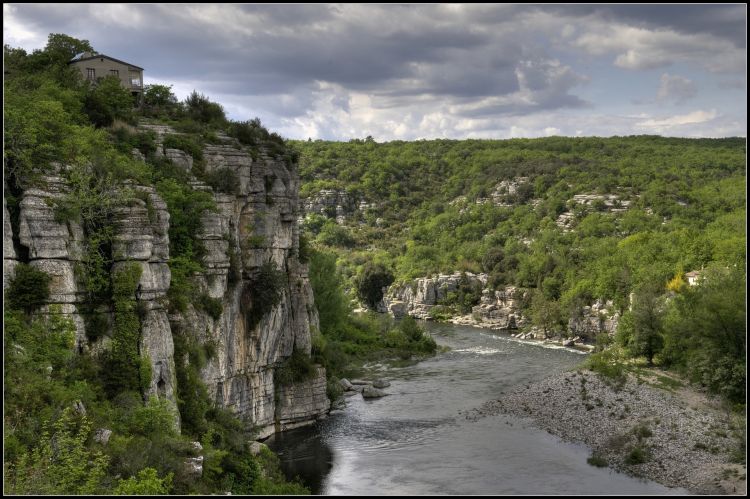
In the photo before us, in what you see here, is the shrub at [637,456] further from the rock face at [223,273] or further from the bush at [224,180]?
the bush at [224,180]

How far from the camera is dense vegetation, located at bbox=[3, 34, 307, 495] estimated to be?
19.4m

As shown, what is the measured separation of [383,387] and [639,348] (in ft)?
65.3

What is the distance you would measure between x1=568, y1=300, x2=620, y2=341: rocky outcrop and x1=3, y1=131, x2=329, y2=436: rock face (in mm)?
37819

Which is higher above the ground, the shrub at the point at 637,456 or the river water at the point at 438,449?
the shrub at the point at 637,456

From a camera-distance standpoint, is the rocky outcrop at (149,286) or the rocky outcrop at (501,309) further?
the rocky outcrop at (501,309)

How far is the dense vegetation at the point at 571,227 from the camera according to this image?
54000 mm

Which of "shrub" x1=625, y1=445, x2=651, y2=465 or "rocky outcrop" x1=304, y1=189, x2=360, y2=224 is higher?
"rocky outcrop" x1=304, y1=189, x2=360, y2=224

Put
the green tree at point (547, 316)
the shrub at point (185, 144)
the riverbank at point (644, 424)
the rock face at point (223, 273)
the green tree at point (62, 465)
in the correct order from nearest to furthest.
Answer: the green tree at point (62, 465), the rock face at point (223, 273), the riverbank at point (644, 424), the shrub at point (185, 144), the green tree at point (547, 316)

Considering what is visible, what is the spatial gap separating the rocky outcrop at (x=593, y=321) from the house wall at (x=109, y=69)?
52.2m

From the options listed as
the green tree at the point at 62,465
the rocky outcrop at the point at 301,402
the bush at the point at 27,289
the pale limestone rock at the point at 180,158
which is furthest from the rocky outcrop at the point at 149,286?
the rocky outcrop at the point at 301,402

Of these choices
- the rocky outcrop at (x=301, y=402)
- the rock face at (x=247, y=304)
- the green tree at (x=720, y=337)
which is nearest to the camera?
the rock face at (x=247, y=304)

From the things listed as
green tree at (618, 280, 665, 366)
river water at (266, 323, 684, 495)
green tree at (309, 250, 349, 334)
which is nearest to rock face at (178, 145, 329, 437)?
river water at (266, 323, 684, 495)

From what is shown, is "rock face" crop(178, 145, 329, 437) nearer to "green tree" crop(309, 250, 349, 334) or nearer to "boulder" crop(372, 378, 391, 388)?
"boulder" crop(372, 378, 391, 388)

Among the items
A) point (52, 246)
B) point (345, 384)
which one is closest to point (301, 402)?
point (345, 384)
